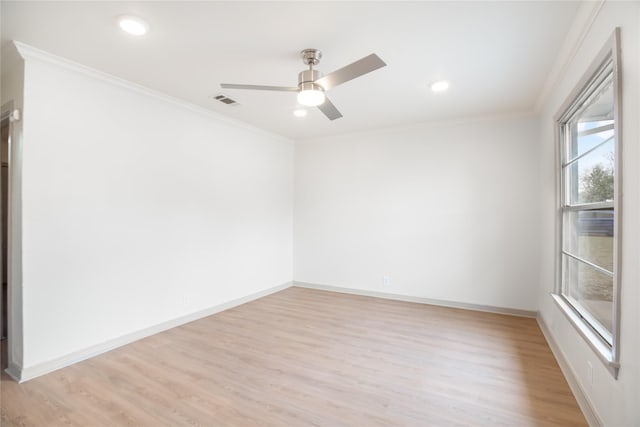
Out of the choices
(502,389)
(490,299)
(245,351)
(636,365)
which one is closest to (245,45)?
(245,351)

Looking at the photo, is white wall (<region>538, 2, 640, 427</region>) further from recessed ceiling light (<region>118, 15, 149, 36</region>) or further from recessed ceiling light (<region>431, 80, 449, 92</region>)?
recessed ceiling light (<region>118, 15, 149, 36</region>)

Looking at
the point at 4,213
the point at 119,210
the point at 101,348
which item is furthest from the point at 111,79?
the point at 101,348

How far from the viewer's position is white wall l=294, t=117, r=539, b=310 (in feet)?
13.2

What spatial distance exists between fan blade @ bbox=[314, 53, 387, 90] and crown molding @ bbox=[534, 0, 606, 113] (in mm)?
1304

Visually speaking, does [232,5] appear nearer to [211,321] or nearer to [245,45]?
[245,45]

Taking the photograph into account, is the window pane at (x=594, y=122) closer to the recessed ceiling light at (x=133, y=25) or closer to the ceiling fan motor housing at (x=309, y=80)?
the ceiling fan motor housing at (x=309, y=80)

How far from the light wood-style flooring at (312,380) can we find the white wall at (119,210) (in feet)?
1.33

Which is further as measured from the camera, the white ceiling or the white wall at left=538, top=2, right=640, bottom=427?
the white ceiling

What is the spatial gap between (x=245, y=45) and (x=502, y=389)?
3.29 metres

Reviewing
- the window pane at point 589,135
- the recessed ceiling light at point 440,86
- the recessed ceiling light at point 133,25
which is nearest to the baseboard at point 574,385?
the window pane at point 589,135

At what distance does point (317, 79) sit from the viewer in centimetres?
224

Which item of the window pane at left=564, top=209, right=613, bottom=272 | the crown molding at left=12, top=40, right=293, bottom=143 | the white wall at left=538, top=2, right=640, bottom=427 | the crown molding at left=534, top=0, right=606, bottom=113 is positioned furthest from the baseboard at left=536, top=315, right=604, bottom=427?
the crown molding at left=12, top=40, right=293, bottom=143

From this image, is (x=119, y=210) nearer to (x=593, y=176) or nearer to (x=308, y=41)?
(x=308, y=41)

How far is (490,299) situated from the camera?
13.6 feet
